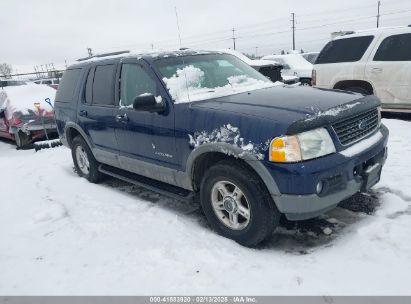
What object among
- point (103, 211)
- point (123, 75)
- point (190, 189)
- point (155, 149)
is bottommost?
point (103, 211)

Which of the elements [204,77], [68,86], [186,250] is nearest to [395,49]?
[204,77]

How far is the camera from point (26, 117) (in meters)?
9.07

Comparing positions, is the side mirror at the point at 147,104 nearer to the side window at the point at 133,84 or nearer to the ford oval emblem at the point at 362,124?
the side window at the point at 133,84

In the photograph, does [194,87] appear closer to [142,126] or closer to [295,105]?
[142,126]

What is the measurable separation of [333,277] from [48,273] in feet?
7.87

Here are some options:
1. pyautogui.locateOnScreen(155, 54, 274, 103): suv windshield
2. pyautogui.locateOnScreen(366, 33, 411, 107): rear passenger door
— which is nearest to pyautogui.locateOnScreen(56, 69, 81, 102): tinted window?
pyautogui.locateOnScreen(155, 54, 274, 103): suv windshield

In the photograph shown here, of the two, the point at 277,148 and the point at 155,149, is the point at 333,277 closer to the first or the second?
the point at 277,148

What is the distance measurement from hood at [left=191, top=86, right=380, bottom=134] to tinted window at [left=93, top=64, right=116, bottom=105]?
1628 millimetres

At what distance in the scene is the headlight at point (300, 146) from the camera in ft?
9.90

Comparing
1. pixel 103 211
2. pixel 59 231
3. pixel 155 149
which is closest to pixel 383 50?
pixel 155 149

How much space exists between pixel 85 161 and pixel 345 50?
5.70m

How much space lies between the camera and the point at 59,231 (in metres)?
4.13

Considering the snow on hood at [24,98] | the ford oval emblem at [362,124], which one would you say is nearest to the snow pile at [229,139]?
the ford oval emblem at [362,124]

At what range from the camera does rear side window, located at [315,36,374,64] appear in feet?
25.4
